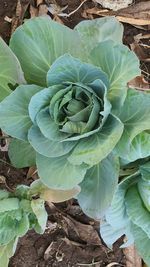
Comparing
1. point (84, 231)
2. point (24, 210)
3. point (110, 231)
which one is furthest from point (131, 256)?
point (24, 210)

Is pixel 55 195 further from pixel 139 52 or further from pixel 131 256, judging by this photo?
pixel 139 52

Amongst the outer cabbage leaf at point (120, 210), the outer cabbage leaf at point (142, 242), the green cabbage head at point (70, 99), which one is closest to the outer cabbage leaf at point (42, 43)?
the green cabbage head at point (70, 99)

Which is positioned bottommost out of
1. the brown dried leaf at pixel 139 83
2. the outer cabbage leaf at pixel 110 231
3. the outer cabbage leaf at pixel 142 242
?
the outer cabbage leaf at pixel 110 231

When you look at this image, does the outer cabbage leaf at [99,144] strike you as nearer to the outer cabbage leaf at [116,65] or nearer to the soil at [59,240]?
the outer cabbage leaf at [116,65]

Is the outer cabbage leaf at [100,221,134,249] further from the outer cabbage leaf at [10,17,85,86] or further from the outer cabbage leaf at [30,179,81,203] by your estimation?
the outer cabbage leaf at [10,17,85,86]

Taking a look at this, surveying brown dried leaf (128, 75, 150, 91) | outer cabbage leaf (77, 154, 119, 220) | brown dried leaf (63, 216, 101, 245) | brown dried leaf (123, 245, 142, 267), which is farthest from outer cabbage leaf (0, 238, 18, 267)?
brown dried leaf (128, 75, 150, 91)
